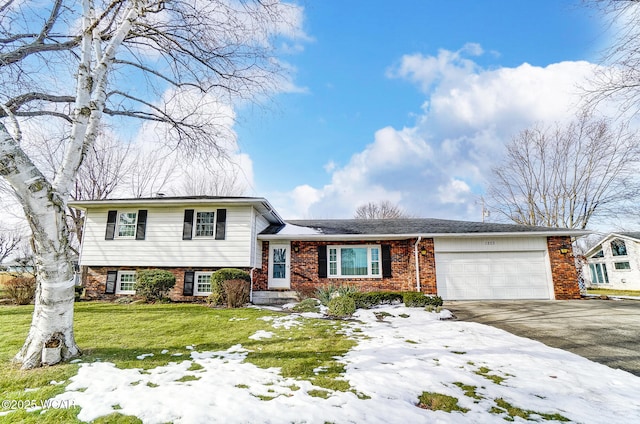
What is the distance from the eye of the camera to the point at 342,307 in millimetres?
8141

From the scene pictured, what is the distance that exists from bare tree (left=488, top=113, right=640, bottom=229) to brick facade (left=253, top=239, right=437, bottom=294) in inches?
605

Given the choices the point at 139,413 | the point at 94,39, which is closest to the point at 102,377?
the point at 139,413

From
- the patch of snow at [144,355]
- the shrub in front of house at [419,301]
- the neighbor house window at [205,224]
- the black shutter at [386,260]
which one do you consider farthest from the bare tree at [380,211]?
the patch of snow at [144,355]

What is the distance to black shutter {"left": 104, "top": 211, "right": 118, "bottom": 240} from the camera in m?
11.9

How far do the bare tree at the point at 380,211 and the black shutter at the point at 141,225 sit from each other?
2633 cm

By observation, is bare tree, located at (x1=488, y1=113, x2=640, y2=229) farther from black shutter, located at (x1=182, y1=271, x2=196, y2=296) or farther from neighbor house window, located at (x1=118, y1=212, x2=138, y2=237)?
neighbor house window, located at (x1=118, y1=212, x2=138, y2=237)

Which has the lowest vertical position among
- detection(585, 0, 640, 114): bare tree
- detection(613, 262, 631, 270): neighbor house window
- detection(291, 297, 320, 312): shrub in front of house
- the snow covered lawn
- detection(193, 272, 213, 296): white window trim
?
the snow covered lawn

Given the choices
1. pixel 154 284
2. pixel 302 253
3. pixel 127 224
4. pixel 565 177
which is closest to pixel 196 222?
pixel 154 284

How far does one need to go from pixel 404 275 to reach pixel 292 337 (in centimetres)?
759

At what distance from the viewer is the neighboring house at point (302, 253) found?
36.8 feet

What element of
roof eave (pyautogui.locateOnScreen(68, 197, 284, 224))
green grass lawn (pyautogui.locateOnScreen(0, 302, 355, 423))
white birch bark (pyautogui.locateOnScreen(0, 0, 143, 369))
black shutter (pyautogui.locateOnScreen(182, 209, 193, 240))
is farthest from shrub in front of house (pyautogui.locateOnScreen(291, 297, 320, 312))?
white birch bark (pyautogui.locateOnScreen(0, 0, 143, 369))

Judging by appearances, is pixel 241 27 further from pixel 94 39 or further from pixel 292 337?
pixel 292 337

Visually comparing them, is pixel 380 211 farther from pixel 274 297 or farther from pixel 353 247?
pixel 274 297

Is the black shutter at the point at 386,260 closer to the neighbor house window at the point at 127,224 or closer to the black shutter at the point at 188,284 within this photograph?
the black shutter at the point at 188,284
